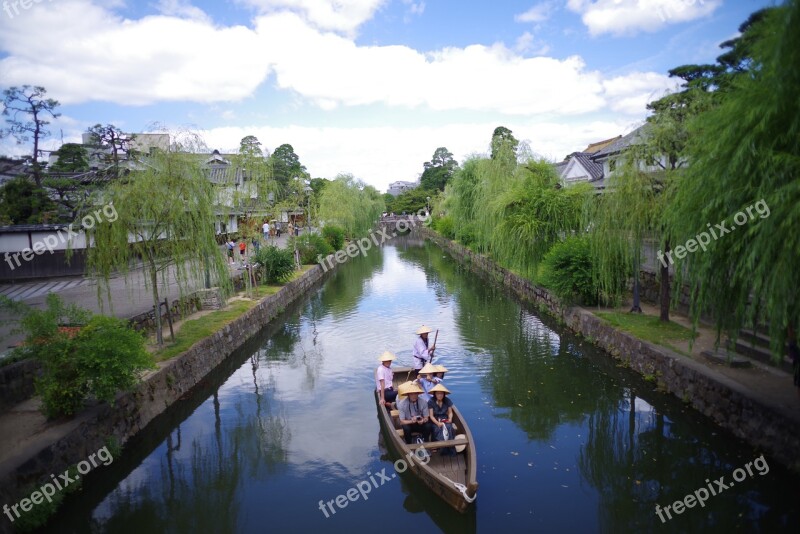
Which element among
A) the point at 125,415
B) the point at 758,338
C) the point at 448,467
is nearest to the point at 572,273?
the point at 758,338

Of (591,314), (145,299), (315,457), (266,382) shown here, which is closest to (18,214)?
(145,299)

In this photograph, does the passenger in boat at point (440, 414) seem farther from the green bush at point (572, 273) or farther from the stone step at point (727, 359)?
the green bush at point (572, 273)

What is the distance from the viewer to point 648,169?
13156mm

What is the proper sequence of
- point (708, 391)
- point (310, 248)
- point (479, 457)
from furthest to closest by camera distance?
point (310, 248), point (708, 391), point (479, 457)

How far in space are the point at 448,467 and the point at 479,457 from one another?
155 centimetres

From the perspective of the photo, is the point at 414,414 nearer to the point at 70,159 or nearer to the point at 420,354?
the point at 420,354

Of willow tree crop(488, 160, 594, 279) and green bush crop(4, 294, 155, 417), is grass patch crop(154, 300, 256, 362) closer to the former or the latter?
green bush crop(4, 294, 155, 417)

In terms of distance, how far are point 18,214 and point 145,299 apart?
11.6 m

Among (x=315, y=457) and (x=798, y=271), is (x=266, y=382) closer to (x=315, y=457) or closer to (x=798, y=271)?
(x=315, y=457)

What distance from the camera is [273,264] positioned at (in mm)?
22016

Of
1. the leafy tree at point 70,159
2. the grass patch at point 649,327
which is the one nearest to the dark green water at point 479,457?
the grass patch at point 649,327

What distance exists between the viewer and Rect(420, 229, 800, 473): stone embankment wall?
750 centimetres

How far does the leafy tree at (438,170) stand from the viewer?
83688 millimetres

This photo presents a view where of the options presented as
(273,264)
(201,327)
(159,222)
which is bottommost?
(201,327)
